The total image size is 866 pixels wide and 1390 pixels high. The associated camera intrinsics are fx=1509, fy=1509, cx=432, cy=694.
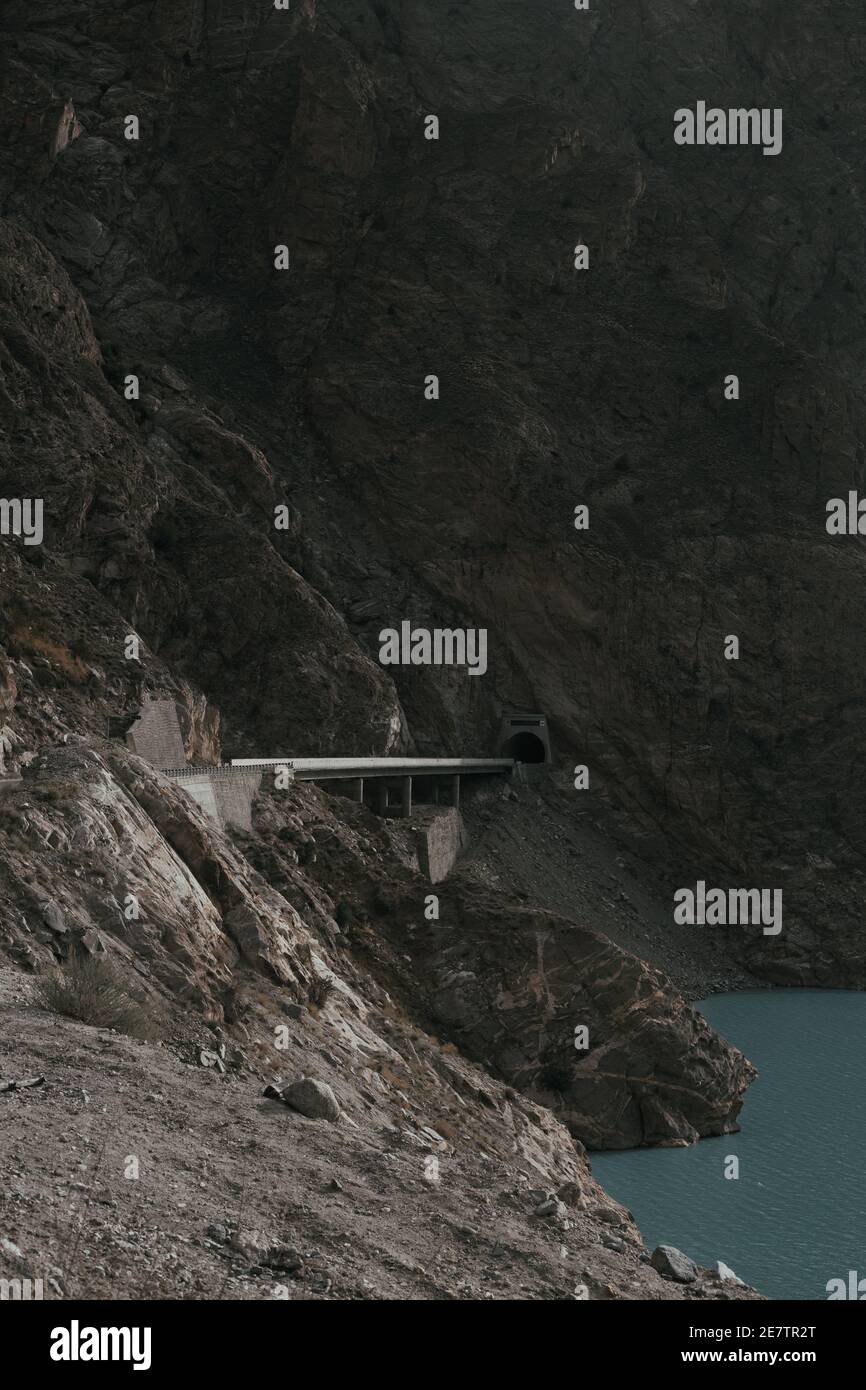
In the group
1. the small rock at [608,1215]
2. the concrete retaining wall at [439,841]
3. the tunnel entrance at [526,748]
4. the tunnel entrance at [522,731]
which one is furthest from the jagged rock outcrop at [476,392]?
the small rock at [608,1215]

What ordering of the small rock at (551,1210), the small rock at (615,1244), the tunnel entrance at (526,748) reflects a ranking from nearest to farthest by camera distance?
the small rock at (615,1244)
the small rock at (551,1210)
the tunnel entrance at (526,748)

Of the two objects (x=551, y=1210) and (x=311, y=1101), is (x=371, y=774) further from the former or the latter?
(x=551, y=1210)

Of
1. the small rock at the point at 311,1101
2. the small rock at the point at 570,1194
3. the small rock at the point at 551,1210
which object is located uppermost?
the small rock at the point at 311,1101

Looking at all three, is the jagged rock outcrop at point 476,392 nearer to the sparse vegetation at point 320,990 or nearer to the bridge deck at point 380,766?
the bridge deck at point 380,766

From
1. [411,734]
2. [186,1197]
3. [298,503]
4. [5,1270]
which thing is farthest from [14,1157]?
[298,503]
